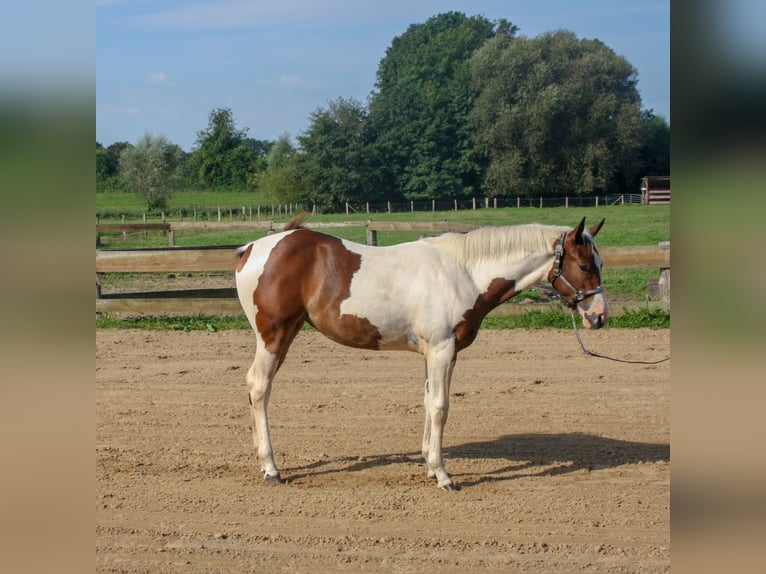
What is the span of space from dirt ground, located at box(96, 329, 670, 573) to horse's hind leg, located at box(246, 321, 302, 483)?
0.53 ft

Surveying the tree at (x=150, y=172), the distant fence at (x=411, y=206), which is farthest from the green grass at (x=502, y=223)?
the tree at (x=150, y=172)

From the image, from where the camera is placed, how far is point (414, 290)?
16.9 ft

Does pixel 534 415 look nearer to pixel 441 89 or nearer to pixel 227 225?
pixel 227 225

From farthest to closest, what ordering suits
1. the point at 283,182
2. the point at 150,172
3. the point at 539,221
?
the point at 283,182, the point at 150,172, the point at 539,221

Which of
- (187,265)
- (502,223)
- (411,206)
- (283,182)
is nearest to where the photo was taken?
(187,265)

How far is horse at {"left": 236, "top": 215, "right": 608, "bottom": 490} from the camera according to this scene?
513 cm

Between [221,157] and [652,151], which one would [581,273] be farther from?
[221,157]

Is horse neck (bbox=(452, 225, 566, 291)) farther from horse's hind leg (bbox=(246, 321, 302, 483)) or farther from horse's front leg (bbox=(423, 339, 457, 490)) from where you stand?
horse's hind leg (bbox=(246, 321, 302, 483))

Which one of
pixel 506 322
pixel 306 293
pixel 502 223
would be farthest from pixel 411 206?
pixel 306 293

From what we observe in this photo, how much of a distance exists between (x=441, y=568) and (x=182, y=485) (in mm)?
2093

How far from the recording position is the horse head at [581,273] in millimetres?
5141

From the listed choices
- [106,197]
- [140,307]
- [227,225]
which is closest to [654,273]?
[227,225]

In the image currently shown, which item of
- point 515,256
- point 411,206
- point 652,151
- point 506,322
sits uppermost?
point 652,151

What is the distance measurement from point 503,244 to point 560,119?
45810 mm
